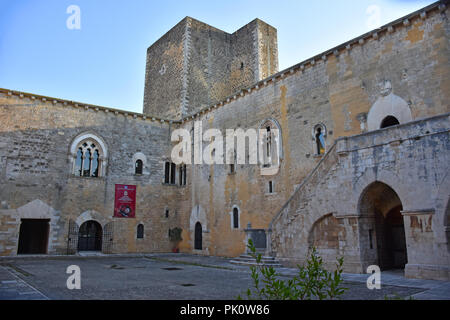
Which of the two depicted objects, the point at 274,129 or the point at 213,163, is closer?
the point at 274,129

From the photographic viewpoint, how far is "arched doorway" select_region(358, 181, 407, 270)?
37.5ft

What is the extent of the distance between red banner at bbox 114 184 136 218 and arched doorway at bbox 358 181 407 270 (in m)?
14.1

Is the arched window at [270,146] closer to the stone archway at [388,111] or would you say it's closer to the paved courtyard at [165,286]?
the stone archway at [388,111]

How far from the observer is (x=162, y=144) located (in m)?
23.2

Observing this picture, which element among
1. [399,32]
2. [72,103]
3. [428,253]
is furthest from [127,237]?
[399,32]

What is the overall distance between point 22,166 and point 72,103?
175 inches

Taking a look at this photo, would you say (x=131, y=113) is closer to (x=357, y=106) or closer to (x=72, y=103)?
(x=72, y=103)

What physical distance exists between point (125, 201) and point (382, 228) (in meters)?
14.4

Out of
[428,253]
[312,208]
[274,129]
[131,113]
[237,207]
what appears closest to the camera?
[428,253]

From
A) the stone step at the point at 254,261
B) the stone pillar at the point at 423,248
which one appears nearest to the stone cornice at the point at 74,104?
the stone step at the point at 254,261

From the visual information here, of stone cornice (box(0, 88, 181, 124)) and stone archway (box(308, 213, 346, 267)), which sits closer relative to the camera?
stone archway (box(308, 213, 346, 267))

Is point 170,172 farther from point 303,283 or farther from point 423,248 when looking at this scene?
point 303,283

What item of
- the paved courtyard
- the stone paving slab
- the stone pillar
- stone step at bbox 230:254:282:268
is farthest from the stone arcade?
the stone paving slab

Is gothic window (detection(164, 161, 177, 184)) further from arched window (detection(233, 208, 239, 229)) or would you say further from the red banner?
arched window (detection(233, 208, 239, 229))
